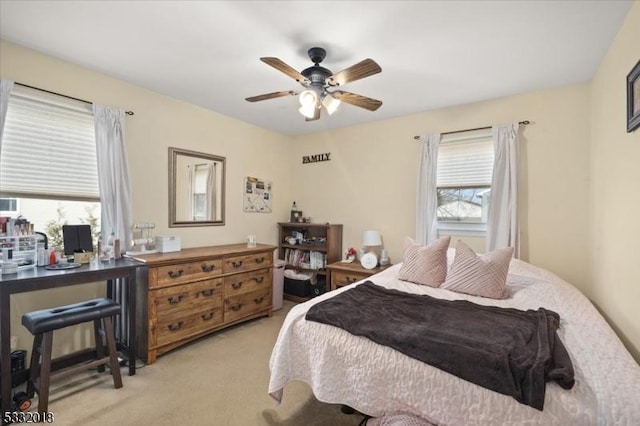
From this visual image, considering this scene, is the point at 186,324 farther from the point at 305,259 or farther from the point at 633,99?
the point at 633,99

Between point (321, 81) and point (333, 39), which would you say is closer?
point (333, 39)

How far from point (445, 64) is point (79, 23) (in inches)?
104

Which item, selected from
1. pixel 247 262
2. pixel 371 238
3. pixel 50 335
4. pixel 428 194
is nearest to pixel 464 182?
pixel 428 194

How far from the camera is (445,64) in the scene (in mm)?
2371

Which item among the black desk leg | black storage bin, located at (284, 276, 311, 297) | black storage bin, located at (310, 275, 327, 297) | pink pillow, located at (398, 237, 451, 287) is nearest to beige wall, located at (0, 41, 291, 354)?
the black desk leg

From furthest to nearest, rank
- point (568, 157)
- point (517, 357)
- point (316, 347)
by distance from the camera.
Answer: point (568, 157) → point (316, 347) → point (517, 357)

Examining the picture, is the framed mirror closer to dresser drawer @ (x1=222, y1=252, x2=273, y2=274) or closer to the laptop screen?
dresser drawer @ (x1=222, y1=252, x2=273, y2=274)

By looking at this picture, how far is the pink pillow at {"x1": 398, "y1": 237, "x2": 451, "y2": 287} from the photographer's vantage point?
8.11 ft

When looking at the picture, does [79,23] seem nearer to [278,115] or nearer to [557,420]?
[278,115]

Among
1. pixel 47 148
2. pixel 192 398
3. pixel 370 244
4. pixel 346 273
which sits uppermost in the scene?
pixel 47 148

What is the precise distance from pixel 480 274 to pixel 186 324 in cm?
260

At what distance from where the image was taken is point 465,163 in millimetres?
3234

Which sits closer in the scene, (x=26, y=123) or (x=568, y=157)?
(x=26, y=123)

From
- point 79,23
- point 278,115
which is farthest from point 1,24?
point 278,115
